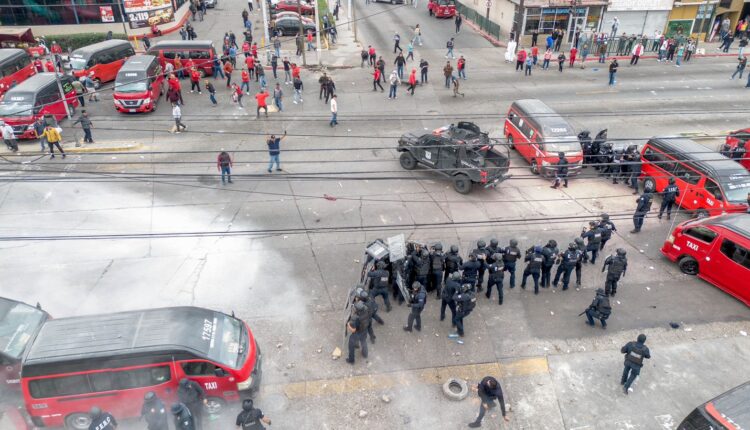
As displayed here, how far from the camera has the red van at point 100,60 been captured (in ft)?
85.7

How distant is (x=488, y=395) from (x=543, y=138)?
12.2 m

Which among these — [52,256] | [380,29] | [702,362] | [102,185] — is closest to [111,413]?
[52,256]

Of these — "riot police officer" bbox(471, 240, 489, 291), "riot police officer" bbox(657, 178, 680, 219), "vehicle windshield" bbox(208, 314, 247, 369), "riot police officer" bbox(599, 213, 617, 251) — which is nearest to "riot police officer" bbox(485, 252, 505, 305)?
"riot police officer" bbox(471, 240, 489, 291)

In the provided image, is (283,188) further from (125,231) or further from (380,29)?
(380,29)

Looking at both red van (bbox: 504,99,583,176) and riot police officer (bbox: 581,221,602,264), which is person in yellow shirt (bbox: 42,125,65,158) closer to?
red van (bbox: 504,99,583,176)

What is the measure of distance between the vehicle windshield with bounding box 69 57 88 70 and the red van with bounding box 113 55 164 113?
2.71 m

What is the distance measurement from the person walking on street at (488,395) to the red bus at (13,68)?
2546 centimetres

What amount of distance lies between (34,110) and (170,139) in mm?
5507

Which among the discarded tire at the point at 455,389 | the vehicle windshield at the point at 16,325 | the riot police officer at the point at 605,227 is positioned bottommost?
the discarded tire at the point at 455,389

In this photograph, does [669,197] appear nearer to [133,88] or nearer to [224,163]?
[224,163]

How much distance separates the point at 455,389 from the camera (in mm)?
10633

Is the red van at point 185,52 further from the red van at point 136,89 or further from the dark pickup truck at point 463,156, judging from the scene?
the dark pickup truck at point 463,156

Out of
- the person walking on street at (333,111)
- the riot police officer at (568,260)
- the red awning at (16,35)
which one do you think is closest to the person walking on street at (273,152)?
the person walking on street at (333,111)

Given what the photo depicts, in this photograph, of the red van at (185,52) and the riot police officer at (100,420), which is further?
the red van at (185,52)
